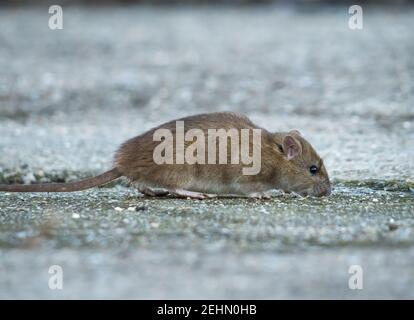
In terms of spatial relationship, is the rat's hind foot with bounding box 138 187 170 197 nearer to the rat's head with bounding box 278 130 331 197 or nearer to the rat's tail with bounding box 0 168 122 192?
the rat's tail with bounding box 0 168 122 192

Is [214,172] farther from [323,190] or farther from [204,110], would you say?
[204,110]

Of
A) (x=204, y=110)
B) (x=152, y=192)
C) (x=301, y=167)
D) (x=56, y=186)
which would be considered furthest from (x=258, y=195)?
(x=204, y=110)

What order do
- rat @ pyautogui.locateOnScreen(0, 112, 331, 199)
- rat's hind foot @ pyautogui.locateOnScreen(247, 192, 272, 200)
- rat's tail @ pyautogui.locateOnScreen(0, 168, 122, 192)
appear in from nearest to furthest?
1. rat's tail @ pyautogui.locateOnScreen(0, 168, 122, 192)
2. rat @ pyautogui.locateOnScreen(0, 112, 331, 199)
3. rat's hind foot @ pyautogui.locateOnScreen(247, 192, 272, 200)

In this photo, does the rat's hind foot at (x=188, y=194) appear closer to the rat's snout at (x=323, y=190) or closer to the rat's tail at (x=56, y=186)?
the rat's tail at (x=56, y=186)

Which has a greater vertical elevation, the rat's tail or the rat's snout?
the rat's tail

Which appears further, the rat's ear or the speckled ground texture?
the rat's ear

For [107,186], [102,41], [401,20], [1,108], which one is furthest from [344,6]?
[107,186]

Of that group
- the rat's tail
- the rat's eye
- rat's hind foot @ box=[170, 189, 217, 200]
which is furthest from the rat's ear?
the rat's tail

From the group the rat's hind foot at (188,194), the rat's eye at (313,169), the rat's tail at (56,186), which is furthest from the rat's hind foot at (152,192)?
the rat's eye at (313,169)
